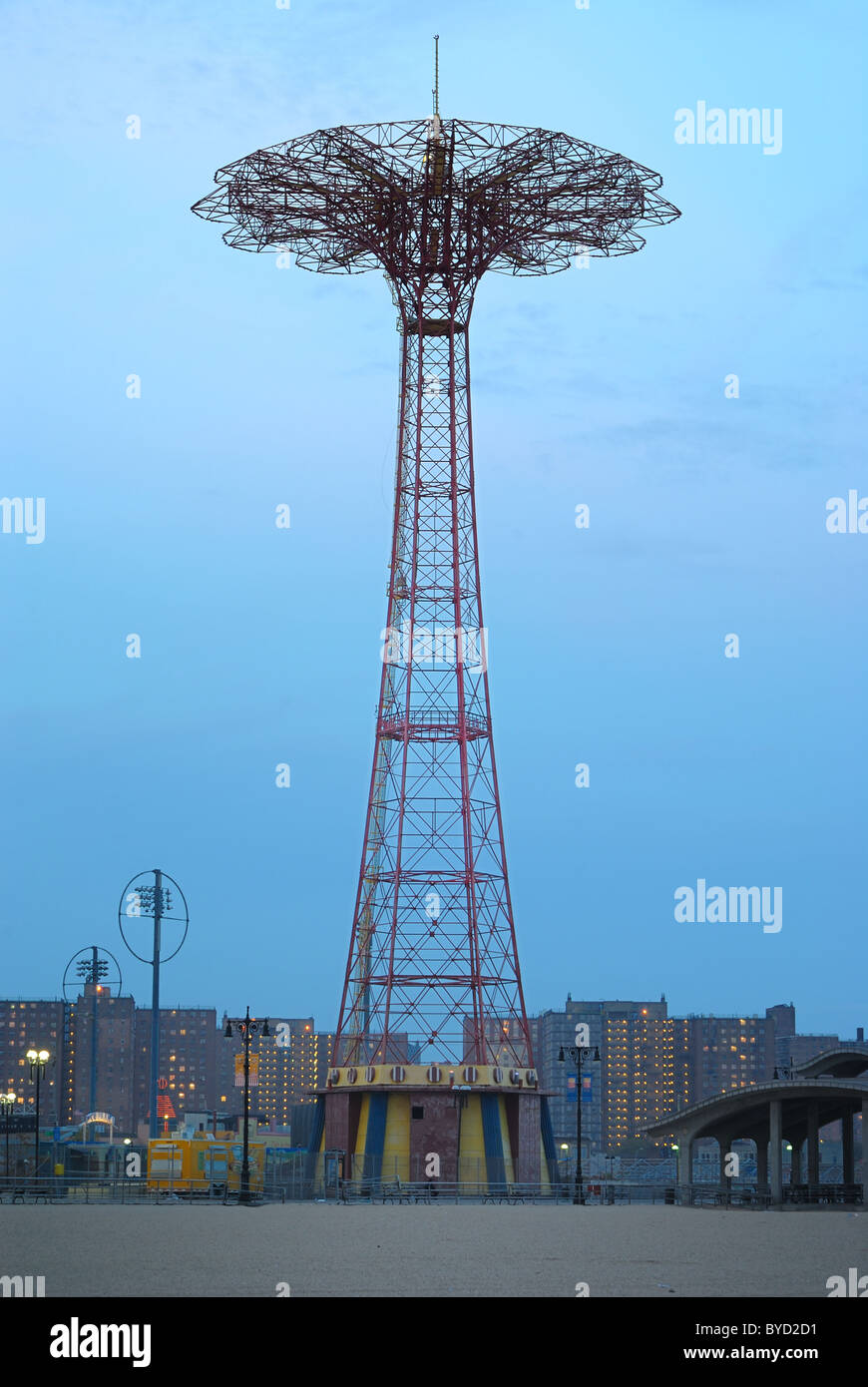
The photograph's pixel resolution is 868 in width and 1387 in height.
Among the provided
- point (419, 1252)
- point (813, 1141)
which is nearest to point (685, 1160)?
point (813, 1141)

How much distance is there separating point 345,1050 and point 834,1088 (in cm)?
1855

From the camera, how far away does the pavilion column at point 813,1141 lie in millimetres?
73250

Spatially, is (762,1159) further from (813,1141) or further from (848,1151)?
(813,1141)

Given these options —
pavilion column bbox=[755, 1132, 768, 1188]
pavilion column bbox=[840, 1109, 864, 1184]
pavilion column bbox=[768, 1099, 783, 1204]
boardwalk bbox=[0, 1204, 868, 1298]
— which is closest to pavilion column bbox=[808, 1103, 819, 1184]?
pavilion column bbox=[840, 1109, 864, 1184]

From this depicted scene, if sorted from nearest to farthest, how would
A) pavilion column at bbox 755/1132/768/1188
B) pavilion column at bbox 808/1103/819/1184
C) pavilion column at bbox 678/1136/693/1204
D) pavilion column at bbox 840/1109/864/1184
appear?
pavilion column at bbox 808/1103/819/1184
pavilion column at bbox 678/1136/693/1204
pavilion column at bbox 840/1109/864/1184
pavilion column at bbox 755/1132/768/1188

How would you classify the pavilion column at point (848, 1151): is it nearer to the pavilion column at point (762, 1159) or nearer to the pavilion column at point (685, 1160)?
the pavilion column at point (762, 1159)

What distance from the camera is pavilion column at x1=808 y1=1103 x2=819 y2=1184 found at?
73250mm

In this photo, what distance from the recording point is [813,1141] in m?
75.8

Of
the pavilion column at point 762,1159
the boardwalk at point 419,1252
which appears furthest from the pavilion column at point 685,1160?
the boardwalk at point 419,1252

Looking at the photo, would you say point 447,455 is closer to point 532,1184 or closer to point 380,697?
point 380,697

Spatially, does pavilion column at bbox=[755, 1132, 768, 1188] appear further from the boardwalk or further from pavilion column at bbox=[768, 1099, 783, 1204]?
the boardwalk

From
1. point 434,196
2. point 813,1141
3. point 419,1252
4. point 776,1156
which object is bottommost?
point 813,1141

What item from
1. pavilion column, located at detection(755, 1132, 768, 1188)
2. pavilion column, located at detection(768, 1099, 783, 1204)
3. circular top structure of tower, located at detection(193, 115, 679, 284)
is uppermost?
circular top structure of tower, located at detection(193, 115, 679, 284)
